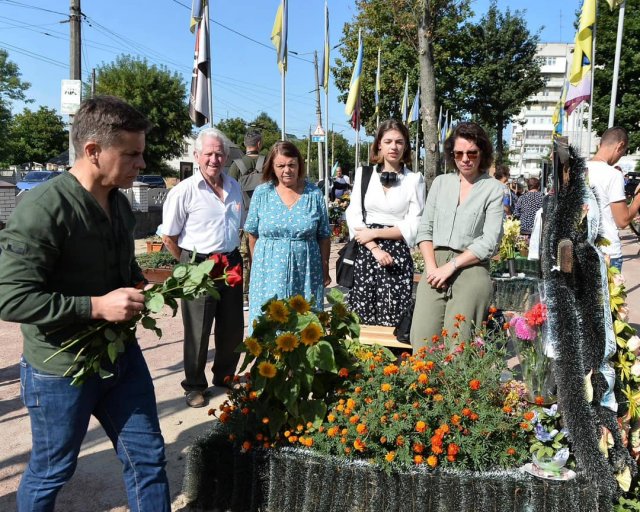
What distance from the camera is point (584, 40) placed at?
821cm

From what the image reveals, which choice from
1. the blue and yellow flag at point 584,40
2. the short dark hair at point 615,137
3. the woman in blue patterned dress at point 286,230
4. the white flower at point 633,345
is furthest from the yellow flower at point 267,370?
the blue and yellow flag at point 584,40

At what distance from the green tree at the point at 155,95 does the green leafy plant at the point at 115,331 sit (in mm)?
38941

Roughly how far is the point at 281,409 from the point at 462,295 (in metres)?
1.32

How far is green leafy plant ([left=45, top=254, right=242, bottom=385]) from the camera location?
6.24ft

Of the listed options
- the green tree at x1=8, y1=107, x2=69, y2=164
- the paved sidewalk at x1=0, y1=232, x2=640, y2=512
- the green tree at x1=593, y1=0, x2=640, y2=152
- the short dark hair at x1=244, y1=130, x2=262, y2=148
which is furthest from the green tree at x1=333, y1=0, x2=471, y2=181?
the green tree at x1=8, y1=107, x2=69, y2=164

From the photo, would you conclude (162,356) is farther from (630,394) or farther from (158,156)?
(158,156)

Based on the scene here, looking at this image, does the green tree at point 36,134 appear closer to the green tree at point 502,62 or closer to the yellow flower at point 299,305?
the green tree at point 502,62

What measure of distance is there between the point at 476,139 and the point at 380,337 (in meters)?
1.52

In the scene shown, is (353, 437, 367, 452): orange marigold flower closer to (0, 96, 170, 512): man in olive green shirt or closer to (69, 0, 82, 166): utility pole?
(0, 96, 170, 512): man in olive green shirt

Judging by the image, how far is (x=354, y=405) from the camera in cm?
251

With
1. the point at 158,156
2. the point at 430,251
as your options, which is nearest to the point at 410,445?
the point at 430,251

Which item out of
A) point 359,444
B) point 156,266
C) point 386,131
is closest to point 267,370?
point 359,444

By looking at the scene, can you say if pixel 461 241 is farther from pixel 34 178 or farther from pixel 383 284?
pixel 34 178

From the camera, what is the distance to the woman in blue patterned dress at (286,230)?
12.5 feet
